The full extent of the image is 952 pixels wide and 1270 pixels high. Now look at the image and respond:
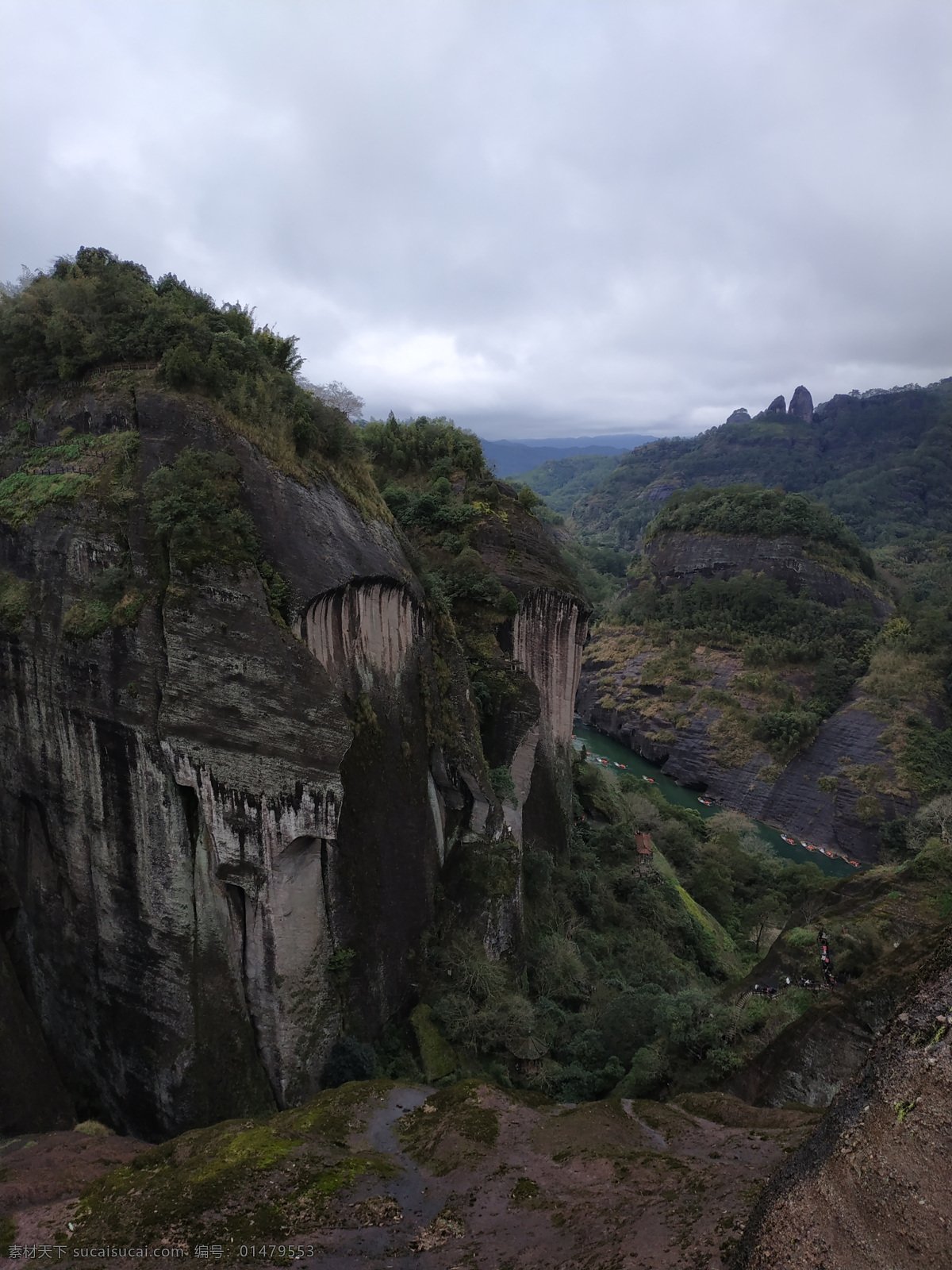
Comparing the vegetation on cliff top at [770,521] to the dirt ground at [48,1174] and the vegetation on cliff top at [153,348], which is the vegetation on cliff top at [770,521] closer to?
the vegetation on cliff top at [153,348]

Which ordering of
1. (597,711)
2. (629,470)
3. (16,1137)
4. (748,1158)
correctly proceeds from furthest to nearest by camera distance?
(629,470) → (597,711) → (16,1137) → (748,1158)

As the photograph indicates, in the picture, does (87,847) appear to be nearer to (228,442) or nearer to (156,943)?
(156,943)

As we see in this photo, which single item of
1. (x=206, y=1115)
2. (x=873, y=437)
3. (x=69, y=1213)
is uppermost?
(x=873, y=437)

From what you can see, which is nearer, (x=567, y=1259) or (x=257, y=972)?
(x=567, y=1259)

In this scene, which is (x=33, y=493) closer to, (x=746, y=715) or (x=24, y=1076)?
(x=24, y=1076)

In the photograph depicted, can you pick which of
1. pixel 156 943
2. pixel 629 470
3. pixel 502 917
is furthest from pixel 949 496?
pixel 156 943

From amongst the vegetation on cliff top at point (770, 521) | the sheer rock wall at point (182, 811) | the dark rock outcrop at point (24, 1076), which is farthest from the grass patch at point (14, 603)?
the vegetation on cliff top at point (770, 521)
